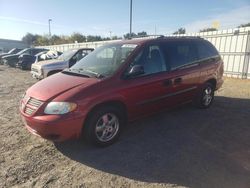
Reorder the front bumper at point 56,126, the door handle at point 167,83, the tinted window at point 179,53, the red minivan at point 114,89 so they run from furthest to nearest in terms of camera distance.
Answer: the tinted window at point 179,53 → the door handle at point 167,83 → the red minivan at point 114,89 → the front bumper at point 56,126

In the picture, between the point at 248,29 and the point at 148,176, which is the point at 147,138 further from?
the point at 248,29

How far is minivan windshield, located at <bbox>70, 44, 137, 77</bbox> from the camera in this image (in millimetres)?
4273

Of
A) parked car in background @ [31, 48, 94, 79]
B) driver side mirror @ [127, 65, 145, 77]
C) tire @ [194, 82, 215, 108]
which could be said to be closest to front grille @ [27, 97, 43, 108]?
driver side mirror @ [127, 65, 145, 77]

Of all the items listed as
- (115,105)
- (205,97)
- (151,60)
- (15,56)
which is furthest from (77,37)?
(115,105)

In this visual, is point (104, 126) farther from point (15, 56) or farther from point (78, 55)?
point (15, 56)

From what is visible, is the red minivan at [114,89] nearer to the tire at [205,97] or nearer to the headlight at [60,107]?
the headlight at [60,107]

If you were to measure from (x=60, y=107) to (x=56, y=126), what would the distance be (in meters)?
0.29

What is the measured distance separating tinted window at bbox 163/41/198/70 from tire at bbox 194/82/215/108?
90cm

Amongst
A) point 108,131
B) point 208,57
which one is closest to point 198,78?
point 208,57

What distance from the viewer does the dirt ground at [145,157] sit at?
10.2 feet

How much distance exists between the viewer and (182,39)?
5.54 meters

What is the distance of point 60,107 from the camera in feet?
11.5

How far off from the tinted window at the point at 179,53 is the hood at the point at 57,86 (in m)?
1.82

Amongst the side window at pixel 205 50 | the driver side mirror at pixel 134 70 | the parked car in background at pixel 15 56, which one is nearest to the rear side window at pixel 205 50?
the side window at pixel 205 50
